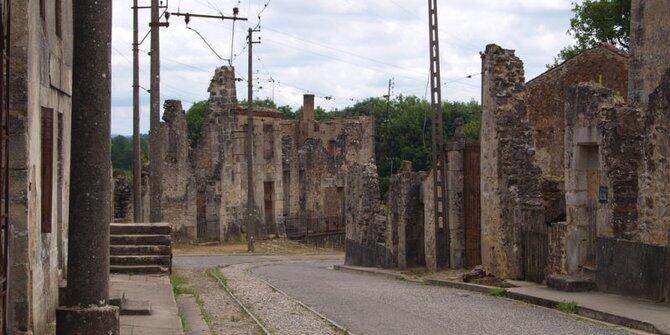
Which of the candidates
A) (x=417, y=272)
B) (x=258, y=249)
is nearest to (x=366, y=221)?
(x=417, y=272)

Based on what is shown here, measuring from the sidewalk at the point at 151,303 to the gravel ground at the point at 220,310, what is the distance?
674 mm

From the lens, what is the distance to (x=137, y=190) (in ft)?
100

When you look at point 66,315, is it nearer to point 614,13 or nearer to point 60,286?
point 60,286

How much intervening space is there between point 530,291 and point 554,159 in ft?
52.7

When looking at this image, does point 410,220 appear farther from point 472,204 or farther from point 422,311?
point 422,311

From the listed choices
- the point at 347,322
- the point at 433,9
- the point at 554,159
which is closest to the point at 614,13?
the point at 554,159

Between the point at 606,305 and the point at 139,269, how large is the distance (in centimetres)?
963

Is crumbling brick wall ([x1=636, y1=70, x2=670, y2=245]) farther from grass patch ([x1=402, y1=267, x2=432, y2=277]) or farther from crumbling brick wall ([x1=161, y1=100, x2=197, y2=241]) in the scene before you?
crumbling brick wall ([x1=161, y1=100, x2=197, y2=241])

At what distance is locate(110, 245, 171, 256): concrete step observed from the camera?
73.8ft

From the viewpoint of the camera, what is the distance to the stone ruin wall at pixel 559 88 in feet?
113

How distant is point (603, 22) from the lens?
48.9 m

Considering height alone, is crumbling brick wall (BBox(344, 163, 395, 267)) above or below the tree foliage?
below

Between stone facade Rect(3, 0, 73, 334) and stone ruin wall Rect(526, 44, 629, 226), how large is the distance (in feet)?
70.9

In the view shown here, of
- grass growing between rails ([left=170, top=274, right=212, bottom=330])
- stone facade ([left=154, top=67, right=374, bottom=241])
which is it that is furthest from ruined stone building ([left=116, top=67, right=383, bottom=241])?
grass growing between rails ([left=170, top=274, right=212, bottom=330])
